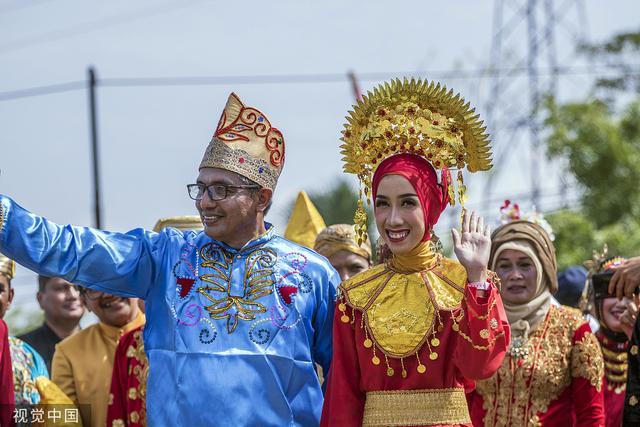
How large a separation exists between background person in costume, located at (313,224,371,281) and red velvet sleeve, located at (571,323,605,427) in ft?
5.61

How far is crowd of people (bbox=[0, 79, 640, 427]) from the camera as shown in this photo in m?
5.96

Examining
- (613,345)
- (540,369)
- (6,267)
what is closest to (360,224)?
→ (540,369)

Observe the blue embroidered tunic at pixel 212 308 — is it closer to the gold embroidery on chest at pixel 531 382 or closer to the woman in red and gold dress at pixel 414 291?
the woman in red and gold dress at pixel 414 291

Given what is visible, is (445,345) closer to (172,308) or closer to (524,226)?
(172,308)

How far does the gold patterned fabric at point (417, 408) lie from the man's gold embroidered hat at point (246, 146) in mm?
1476

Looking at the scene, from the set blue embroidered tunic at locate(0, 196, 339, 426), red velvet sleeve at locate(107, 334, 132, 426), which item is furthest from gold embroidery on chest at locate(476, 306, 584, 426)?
red velvet sleeve at locate(107, 334, 132, 426)

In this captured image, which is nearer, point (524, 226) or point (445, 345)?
point (445, 345)

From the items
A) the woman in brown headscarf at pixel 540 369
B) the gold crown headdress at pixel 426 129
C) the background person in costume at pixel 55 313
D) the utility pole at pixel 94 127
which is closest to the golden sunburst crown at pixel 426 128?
the gold crown headdress at pixel 426 129

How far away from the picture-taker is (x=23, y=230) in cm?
604

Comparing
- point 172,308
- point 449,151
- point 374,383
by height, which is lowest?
point 374,383

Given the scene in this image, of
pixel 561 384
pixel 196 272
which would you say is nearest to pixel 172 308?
pixel 196 272

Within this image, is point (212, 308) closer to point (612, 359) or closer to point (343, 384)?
point (343, 384)

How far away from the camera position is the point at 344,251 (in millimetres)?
8695

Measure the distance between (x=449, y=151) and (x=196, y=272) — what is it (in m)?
1.50
